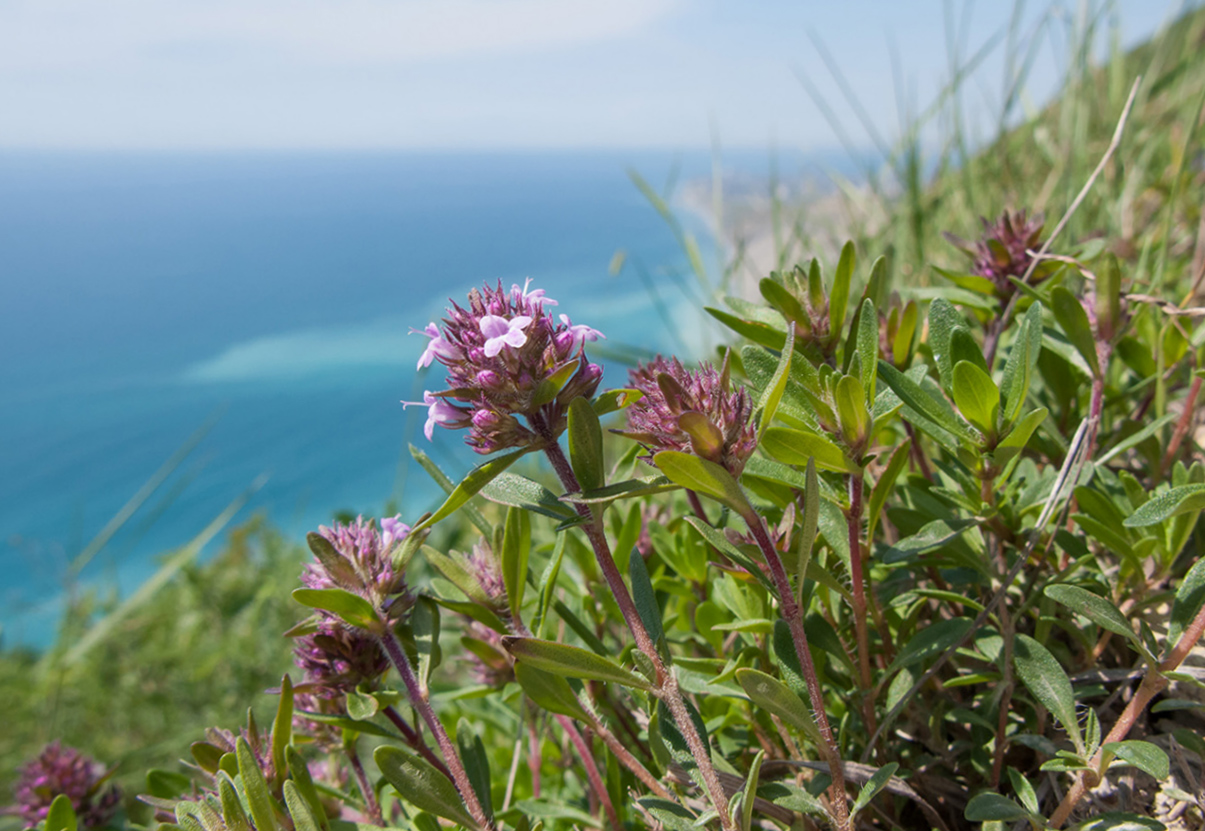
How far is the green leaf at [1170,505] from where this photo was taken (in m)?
0.65

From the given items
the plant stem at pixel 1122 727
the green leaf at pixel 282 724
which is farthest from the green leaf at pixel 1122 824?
the green leaf at pixel 282 724

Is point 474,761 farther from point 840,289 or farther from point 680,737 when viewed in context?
point 840,289

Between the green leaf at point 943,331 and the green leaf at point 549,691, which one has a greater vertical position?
the green leaf at point 943,331

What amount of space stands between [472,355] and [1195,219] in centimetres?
202

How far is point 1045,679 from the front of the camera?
711mm

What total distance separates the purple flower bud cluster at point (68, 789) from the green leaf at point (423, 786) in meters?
0.69

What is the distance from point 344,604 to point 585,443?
0.83 ft

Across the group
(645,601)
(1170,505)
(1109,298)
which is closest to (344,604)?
(645,601)

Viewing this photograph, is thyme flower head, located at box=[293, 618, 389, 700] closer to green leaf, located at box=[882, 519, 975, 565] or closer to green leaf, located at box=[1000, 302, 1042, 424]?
green leaf, located at box=[882, 519, 975, 565]

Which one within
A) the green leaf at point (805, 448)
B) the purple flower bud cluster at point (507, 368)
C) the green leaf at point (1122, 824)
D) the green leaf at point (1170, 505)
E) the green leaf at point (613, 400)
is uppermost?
the purple flower bud cluster at point (507, 368)

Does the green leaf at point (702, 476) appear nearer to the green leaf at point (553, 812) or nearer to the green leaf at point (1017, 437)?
the green leaf at point (1017, 437)

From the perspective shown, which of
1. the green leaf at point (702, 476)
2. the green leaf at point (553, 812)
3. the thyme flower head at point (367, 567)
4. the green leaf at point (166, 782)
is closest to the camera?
the green leaf at point (702, 476)

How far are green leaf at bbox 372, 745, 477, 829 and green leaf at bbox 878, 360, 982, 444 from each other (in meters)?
0.53

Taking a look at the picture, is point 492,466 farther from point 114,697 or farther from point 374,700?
point 114,697
